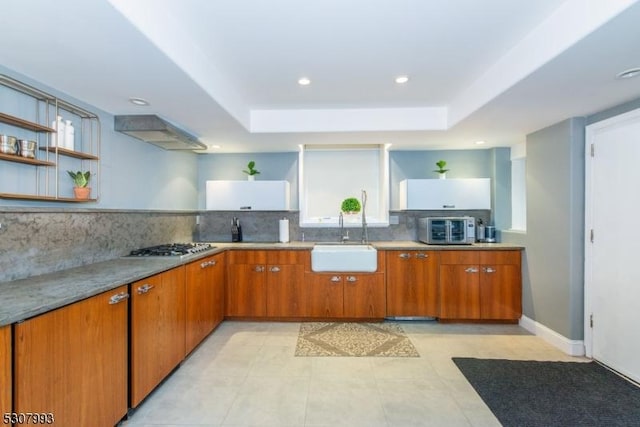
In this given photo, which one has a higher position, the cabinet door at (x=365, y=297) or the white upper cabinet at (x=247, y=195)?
the white upper cabinet at (x=247, y=195)

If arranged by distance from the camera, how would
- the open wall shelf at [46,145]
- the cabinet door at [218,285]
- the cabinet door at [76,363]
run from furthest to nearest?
the cabinet door at [218,285]
the open wall shelf at [46,145]
the cabinet door at [76,363]

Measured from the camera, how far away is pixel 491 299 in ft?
11.2

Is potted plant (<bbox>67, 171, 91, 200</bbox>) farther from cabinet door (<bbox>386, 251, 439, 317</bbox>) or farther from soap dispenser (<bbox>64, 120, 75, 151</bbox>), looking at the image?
cabinet door (<bbox>386, 251, 439, 317</bbox>)

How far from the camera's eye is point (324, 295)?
3496 millimetres

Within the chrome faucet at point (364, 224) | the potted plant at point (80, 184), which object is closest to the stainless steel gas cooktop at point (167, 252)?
the potted plant at point (80, 184)

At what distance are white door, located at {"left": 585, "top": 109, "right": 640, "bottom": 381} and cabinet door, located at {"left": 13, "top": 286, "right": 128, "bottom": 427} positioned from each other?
362 centimetres

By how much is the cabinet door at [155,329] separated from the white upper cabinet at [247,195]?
1.51m

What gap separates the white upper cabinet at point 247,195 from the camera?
12.7 ft

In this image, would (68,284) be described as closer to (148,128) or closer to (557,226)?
(148,128)

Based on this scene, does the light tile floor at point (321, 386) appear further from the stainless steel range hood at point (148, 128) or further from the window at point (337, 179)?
the stainless steel range hood at point (148, 128)

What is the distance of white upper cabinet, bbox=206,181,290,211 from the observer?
3.88 metres

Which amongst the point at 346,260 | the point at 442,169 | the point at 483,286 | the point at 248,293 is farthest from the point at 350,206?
the point at 483,286

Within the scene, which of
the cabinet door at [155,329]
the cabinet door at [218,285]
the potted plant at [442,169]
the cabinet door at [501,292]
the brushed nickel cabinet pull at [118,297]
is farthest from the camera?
the potted plant at [442,169]

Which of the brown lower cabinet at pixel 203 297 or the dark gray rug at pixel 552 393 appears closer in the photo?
the dark gray rug at pixel 552 393
